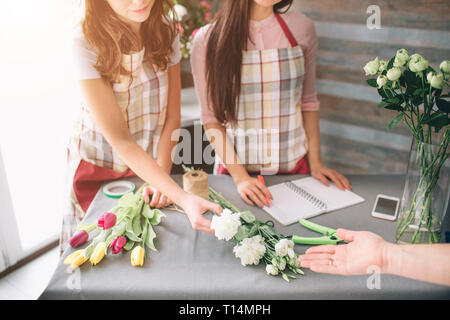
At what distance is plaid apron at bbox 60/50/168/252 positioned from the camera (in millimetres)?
1283

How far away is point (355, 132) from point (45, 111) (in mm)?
1703

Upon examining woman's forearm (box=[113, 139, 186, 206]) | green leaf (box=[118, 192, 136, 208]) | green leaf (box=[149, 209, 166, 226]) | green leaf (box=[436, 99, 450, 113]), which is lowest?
green leaf (box=[149, 209, 166, 226])

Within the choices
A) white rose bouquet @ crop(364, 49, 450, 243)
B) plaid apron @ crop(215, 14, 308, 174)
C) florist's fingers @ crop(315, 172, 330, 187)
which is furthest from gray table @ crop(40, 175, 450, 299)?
plaid apron @ crop(215, 14, 308, 174)

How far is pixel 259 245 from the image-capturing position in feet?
2.99

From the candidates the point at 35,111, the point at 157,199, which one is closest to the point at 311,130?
the point at 157,199

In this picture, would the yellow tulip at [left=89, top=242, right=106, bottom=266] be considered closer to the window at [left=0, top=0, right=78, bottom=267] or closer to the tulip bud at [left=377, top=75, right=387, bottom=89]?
the tulip bud at [left=377, top=75, right=387, bottom=89]

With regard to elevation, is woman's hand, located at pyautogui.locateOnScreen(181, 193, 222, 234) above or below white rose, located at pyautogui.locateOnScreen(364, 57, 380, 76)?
below

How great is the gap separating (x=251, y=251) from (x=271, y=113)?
2.26 ft

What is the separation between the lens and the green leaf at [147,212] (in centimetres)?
109

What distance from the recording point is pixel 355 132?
194 cm

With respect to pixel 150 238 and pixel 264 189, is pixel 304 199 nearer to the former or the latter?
pixel 264 189

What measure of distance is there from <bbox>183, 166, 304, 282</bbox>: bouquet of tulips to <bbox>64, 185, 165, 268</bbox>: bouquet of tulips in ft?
0.69

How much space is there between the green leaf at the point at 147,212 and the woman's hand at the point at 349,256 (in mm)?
454

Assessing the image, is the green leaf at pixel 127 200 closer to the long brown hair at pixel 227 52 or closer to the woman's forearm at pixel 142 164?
the woman's forearm at pixel 142 164
